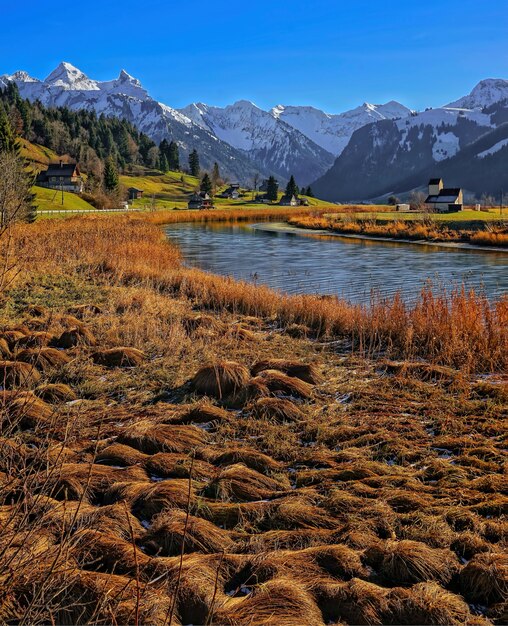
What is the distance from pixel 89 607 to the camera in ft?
15.1

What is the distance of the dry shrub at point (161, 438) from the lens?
8.56 m

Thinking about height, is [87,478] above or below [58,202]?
below

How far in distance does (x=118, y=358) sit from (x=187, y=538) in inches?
290

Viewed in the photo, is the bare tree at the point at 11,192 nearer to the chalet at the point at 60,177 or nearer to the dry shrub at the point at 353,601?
the dry shrub at the point at 353,601

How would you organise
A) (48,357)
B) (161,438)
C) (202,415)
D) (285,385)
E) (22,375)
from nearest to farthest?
(161,438) < (202,415) < (22,375) < (285,385) < (48,357)

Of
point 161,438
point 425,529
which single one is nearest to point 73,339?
point 161,438

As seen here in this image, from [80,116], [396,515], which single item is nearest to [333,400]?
[396,515]

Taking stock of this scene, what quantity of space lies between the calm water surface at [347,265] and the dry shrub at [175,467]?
13.5m

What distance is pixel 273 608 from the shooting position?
4.73m

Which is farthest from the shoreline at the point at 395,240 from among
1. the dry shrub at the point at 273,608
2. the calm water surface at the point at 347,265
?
the dry shrub at the point at 273,608

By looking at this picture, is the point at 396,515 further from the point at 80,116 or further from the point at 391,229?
the point at 80,116

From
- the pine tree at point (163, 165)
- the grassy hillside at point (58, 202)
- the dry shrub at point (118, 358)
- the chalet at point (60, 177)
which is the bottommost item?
the dry shrub at point (118, 358)

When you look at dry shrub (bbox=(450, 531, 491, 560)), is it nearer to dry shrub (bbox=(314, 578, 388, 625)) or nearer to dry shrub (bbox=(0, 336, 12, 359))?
dry shrub (bbox=(314, 578, 388, 625))

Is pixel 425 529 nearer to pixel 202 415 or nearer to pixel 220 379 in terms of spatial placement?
pixel 202 415
